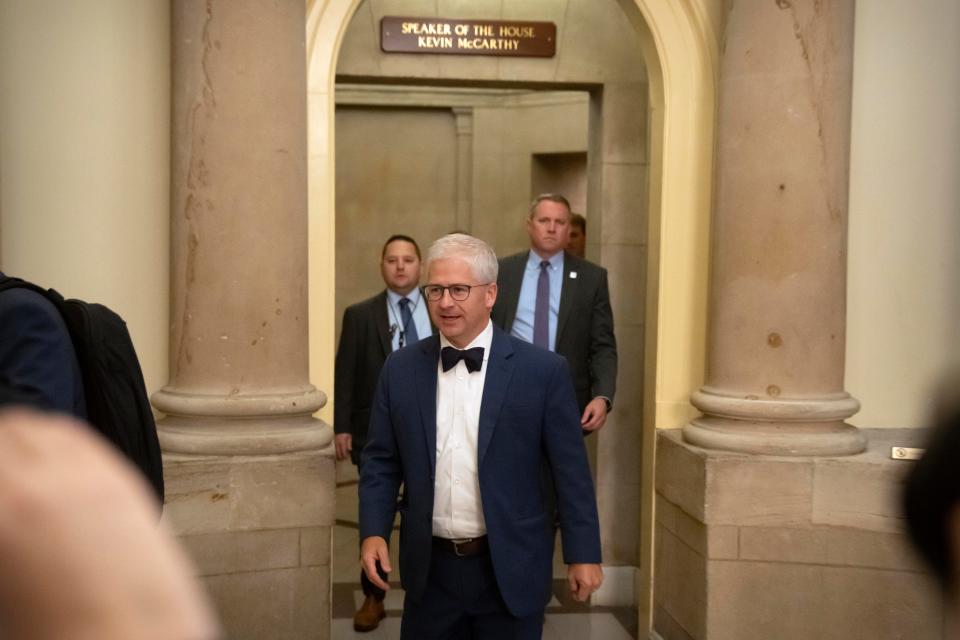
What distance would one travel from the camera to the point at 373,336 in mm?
5973

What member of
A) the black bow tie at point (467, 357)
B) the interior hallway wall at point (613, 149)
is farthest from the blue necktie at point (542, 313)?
the black bow tie at point (467, 357)

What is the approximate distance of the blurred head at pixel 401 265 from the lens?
6.03m

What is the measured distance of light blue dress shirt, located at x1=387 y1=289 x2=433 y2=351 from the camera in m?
6.02

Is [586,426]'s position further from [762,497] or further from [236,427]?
[236,427]

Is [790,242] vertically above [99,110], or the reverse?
[99,110]

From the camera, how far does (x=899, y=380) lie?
522 cm

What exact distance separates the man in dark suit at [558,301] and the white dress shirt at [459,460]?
2160 millimetres

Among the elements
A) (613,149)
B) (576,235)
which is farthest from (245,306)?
(576,235)

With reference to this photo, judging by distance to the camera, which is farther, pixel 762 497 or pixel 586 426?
pixel 586 426

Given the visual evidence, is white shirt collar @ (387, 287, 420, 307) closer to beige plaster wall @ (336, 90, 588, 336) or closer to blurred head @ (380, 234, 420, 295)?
blurred head @ (380, 234, 420, 295)

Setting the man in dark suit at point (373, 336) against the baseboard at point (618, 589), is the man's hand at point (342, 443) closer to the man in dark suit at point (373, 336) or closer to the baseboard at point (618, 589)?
the man in dark suit at point (373, 336)

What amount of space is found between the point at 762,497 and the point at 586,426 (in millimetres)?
910

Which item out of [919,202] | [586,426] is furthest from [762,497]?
[919,202]

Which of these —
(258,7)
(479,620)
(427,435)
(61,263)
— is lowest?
(479,620)
